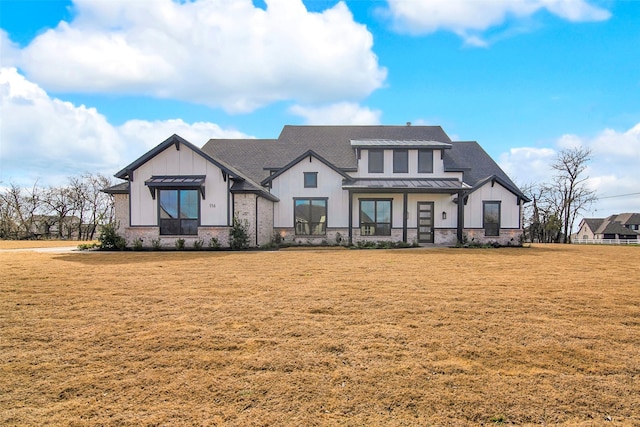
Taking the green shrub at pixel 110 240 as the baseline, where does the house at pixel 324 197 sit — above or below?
above

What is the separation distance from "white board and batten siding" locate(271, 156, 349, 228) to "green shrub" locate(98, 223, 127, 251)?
8.02 meters

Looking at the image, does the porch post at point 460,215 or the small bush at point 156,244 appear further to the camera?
the porch post at point 460,215

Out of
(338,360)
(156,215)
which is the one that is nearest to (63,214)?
(156,215)

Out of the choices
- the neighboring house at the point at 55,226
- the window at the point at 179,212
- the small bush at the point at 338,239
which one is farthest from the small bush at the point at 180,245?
the neighboring house at the point at 55,226

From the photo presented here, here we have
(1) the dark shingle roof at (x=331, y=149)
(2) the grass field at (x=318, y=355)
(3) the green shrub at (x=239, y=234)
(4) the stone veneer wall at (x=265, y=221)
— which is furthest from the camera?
(1) the dark shingle roof at (x=331, y=149)

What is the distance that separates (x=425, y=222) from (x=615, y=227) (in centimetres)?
6343

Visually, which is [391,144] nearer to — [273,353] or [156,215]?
[156,215]

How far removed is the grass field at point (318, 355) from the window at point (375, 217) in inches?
524

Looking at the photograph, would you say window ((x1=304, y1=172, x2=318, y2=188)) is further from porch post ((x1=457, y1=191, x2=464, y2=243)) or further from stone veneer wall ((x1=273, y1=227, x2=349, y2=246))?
porch post ((x1=457, y1=191, x2=464, y2=243))

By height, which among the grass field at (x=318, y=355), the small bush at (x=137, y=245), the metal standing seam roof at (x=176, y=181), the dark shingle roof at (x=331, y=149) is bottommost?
the grass field at (x=318, y=355)

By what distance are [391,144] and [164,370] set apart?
65.7 feet

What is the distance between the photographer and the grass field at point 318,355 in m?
2.95

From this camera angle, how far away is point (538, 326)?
496 cm

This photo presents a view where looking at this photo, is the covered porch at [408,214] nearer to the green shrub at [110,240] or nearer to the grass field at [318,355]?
the green shrub at [110,240]
